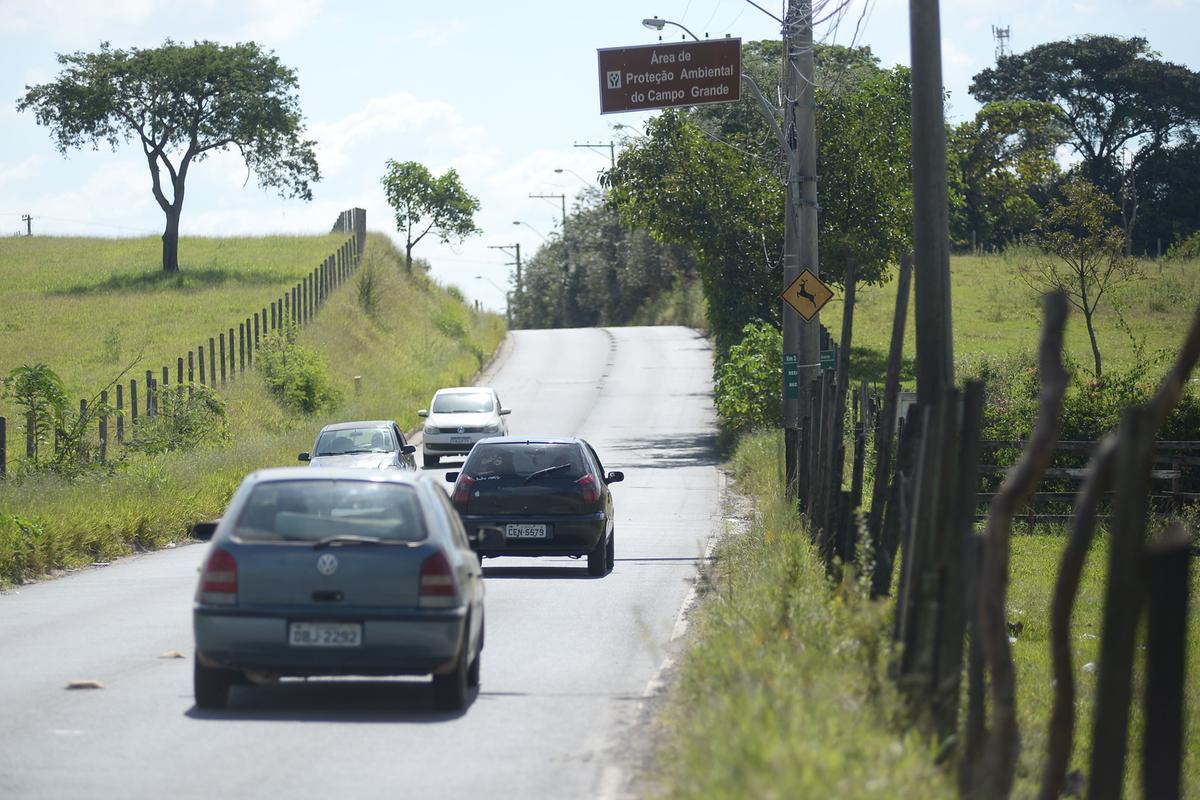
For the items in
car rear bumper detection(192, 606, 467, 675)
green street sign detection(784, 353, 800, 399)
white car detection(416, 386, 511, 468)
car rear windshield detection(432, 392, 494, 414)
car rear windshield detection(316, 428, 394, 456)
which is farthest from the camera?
car rear windshield detection(432, 392, 494, 414)

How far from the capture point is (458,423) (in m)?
36.2

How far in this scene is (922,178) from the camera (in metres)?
11.2

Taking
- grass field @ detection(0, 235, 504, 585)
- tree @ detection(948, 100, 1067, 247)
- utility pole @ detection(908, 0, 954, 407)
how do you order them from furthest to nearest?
tree @ detection(948, 100, 1067, 247) < grass field @ detection(0, 235, 504, 585) < utility pole @ detection(908, 0, 954, 407)

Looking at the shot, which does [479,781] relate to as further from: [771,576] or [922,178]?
[922,178]

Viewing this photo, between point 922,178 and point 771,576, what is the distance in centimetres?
301

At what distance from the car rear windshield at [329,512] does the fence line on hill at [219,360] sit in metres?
14.0

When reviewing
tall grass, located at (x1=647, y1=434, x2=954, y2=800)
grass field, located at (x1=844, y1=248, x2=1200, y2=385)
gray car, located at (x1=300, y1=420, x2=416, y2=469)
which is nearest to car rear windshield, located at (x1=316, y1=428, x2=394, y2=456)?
gray car, located at (x1=300, y1=420, x2=416, y2=469)

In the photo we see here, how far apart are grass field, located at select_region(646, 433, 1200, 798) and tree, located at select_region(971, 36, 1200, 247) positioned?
6673 centimetres

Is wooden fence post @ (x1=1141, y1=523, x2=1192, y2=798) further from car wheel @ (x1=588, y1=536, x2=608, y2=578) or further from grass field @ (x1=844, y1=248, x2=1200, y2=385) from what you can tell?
grass field @ (x1=844, y1=248, x2=1200, y2=385)

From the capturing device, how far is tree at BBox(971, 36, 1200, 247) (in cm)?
7612

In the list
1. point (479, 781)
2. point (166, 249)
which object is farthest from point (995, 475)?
point (166, 249)

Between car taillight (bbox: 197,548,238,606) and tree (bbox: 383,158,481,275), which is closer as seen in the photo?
car taillight (bbox: 197,548,238,606)

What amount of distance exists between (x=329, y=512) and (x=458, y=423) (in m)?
27.0

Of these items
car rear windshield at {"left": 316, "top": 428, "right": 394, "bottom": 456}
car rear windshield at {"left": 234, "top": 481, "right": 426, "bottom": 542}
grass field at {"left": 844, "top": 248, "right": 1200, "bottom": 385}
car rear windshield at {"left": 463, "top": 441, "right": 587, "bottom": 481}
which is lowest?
car rear windshield at {"left": 316, "top": 428, "right": 394, "bottom": 456}
